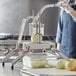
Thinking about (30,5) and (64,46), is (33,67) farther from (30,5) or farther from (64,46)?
(30,5)

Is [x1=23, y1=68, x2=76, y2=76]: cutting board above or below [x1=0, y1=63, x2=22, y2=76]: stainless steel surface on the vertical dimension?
above

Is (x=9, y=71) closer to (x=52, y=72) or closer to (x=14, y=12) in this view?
(x=52, y=72)

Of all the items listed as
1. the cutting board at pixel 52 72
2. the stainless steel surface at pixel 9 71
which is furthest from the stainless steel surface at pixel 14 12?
the cutting board at pixel 52 72

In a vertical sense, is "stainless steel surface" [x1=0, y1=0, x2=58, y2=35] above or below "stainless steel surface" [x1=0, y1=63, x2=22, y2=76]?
above

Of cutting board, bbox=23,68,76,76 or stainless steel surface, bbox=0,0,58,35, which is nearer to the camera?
cutting board, bbox=23,68,76,76

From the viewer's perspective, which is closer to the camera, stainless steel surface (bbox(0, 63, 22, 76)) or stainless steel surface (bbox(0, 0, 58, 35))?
stainless steel surface (bbox(0, 63, 22, 76))

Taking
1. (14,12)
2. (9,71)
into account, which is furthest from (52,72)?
(14,12)

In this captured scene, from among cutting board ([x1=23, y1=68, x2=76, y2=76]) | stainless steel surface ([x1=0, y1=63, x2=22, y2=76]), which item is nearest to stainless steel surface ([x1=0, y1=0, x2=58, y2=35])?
stainless steel surface ([x1=0, y1=63, x2=22, y2=76])

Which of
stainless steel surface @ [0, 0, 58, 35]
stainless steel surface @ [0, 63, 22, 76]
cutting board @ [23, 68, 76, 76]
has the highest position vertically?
stainless steel surface @ [0, 0, 58, 35]

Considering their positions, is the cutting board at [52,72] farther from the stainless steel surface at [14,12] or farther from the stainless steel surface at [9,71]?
the stainless steel surface at [14,12]

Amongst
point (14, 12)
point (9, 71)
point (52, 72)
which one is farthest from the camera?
point (14, 12)

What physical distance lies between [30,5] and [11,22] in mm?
298

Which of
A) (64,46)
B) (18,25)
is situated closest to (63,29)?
(64,46)

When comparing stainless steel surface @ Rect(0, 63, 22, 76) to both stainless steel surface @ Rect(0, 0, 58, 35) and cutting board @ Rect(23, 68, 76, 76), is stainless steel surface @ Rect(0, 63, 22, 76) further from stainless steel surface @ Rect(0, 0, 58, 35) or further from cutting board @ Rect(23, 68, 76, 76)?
stainless steel surface @ Rect(0, 0, 58, 35)
